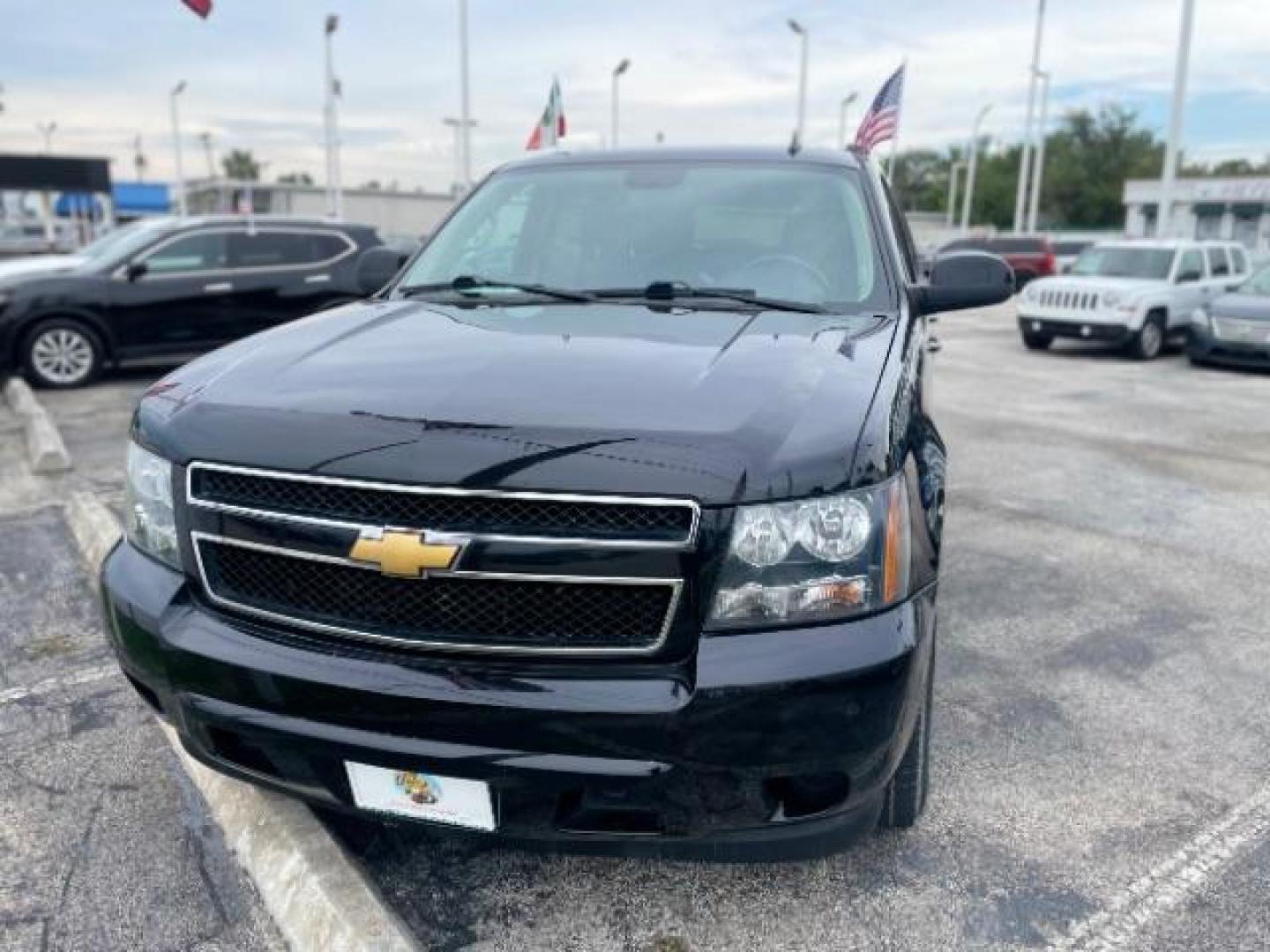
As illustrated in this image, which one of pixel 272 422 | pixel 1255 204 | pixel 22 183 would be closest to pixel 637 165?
pixel 272 422

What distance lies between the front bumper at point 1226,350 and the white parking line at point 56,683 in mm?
13751

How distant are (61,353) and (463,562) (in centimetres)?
952

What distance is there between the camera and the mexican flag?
997 centimetres

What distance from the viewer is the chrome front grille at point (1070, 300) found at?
14.7 m

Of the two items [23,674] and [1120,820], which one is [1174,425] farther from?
[23,674]

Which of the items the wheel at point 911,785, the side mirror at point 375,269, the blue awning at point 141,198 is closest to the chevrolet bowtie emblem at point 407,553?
the wheel at point 911,785

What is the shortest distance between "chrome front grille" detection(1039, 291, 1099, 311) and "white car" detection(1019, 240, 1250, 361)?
0.04 ft

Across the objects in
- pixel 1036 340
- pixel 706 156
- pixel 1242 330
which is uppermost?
pixel 706 156

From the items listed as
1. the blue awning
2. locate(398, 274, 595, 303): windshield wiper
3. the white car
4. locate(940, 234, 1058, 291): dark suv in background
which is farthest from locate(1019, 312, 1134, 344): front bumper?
the blue awning

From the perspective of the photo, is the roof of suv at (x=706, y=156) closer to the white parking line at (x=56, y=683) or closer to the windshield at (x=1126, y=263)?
the white parking line at (x=56, y=683)

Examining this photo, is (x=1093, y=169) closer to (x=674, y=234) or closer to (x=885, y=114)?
(x=885, y=114)

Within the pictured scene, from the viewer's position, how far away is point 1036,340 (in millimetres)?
15742

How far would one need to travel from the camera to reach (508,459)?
194 centimetres

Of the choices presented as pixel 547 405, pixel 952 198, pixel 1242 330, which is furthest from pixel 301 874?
pixel 952 198
